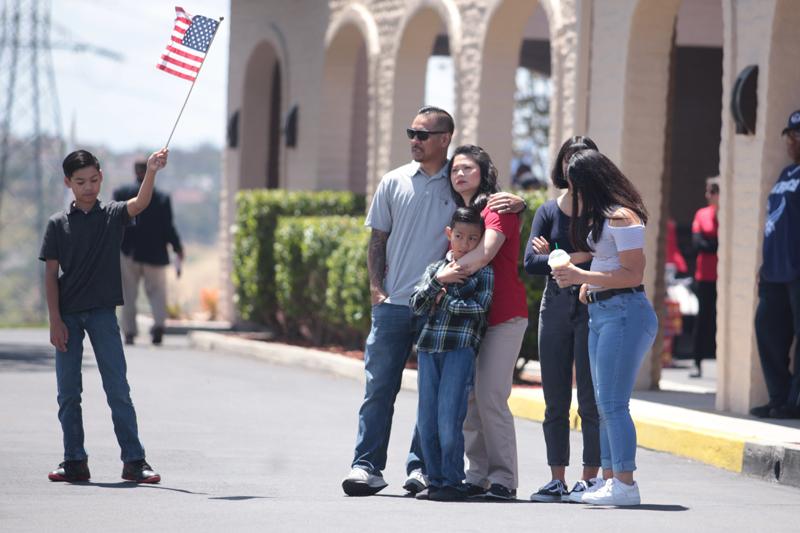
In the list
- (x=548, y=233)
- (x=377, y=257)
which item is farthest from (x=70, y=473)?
(x=548, y=233)

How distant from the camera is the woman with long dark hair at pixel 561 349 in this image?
834cm

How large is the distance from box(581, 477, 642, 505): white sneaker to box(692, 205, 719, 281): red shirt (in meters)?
7.53

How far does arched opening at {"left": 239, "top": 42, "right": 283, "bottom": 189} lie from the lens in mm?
24297

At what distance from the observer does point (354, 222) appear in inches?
692

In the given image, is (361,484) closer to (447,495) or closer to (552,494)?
(447,495)

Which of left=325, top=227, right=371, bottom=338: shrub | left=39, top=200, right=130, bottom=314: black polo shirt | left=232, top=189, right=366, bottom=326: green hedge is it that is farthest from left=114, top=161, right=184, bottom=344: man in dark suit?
left=39, top=200, right=130, bottom=314: black polo shirt

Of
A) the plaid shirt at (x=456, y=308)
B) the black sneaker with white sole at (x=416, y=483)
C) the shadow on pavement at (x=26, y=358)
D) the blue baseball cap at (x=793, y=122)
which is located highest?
the blue baseball cap at (x=793, y=122)

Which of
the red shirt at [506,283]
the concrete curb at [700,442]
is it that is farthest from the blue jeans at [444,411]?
the concrete curb at [700,442]

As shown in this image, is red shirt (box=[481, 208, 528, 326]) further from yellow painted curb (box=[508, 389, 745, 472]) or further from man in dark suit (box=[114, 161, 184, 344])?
man in dark suit (box=[114, 161, 184, 344])

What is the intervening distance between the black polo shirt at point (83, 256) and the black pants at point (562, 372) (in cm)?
228

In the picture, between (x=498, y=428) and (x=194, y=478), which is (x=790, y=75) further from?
(x=194, y=478)

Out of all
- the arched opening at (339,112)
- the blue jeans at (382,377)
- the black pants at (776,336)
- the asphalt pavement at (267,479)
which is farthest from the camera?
the arched opening at (339,112)

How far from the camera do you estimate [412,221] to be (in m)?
8.30

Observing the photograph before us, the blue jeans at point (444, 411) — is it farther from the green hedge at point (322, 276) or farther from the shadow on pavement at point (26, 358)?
the shadow on pavement at point (26, 358)
